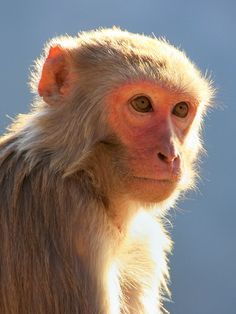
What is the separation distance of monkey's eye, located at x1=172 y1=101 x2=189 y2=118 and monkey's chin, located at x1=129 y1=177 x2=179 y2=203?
21 cm

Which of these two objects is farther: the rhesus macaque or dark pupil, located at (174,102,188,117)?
dark pupil, located at (174,102,188,117)

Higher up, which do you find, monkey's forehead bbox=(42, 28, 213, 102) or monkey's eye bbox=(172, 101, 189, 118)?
monkey's forehead bbox=(42, 28, 213, 102)

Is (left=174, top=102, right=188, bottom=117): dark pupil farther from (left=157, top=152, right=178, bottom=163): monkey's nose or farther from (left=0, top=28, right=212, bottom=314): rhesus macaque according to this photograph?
(left=157, top=152, right=178, bottom=163): monkey's nose

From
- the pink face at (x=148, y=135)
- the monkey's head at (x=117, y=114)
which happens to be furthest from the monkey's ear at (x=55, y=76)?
the pink face at (x=148, y=135)

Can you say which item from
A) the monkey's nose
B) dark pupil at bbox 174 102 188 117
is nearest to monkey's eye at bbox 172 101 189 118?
dark pupil at bbox 174 102 188 117

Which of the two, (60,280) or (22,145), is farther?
(22,145)

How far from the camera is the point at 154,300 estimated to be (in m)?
2.66

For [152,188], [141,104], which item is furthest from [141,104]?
[152,188]

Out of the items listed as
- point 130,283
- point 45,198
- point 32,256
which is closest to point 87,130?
point 45,198

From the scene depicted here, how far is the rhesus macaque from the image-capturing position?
2178mm

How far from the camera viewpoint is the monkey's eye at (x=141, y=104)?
90.5 inches

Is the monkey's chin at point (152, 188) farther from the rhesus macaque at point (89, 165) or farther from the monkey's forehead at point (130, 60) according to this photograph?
the monkey's forehead at point (130, 60)

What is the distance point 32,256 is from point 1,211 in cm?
Result: 15

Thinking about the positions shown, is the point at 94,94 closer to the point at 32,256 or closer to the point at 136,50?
the point at 136,50
